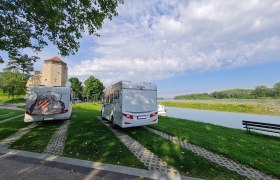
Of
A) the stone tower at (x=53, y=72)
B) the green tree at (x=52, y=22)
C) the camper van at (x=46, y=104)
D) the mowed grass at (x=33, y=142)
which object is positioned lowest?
the mowed grass at (x=33, y=142)

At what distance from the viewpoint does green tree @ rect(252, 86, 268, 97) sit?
121 m

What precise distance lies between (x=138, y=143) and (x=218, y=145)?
365 centimetres

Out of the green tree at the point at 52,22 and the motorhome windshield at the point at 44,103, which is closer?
the green tree at the point at 52,22

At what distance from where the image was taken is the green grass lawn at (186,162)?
227 inches

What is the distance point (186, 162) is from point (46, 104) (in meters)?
10.9

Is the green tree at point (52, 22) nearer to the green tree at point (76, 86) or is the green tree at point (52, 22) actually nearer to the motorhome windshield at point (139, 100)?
the motorhome windshield at point (139, 100)

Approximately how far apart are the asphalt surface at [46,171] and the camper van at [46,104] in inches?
288

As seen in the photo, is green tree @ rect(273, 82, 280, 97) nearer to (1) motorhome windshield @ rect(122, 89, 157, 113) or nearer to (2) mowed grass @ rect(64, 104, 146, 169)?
(1) motorhome windshield @ rect(122, 89, 157, 113)

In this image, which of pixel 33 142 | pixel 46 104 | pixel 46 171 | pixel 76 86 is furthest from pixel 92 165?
pixel 76 86

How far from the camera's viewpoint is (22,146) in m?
8.53

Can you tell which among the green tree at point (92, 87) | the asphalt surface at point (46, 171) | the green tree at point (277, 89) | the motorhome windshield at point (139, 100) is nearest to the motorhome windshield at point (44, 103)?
the motorhome windshield at point (139, 100)

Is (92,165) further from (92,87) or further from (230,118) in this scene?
(92,87)

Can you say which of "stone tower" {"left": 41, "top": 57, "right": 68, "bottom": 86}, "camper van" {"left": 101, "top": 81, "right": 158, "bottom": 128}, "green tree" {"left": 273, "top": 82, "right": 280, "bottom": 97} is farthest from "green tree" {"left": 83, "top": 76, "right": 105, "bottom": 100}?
"green tree" {"left": 273, "top": 82, "right": 280, "bottom": 97}

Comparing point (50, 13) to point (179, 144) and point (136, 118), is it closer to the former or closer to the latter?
point (136, 118)
